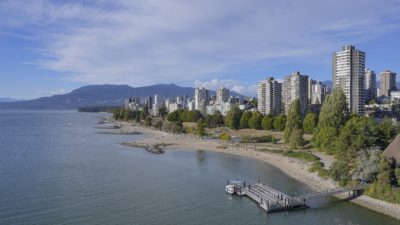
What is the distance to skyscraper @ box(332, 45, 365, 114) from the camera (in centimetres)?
9850

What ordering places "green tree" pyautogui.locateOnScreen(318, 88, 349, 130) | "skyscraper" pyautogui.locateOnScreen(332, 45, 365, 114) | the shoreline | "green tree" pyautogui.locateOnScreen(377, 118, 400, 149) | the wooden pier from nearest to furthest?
the shoreline → the wooden pier → "green tree" pyautogui.locateOnScreen(377, 118, 400, 149) → "green tree" pyautogui.locateOnScreen(318, 88, 349, 130) → "skyscraper" pyautogui.locateOnScreen(332, 45, 365, 114)

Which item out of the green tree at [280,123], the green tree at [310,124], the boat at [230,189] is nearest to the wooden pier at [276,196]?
the boat at [230,189]

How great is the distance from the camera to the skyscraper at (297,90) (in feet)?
348

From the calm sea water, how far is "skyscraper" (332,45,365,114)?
50.4 meters

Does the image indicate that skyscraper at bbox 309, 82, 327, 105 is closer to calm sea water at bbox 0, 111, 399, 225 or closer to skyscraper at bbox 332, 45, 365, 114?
skyscraper at bbox 332, 45, 365, 114

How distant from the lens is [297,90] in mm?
108750

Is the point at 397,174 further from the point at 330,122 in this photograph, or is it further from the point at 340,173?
the point at 330,122

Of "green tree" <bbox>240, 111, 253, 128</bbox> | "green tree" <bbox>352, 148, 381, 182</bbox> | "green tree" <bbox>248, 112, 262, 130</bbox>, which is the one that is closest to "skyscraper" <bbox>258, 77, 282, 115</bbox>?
"green tree" <bbox>240, 111, 253, 128</bbox>

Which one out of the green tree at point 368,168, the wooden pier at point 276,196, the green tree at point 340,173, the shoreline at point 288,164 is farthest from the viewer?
the green tree at point 340,173

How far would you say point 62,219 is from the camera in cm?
2934

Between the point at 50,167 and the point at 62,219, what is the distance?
73.4 feet

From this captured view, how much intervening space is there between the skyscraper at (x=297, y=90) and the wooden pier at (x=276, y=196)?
6659 centimetres

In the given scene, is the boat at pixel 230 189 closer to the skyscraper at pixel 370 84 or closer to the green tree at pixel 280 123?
the green tree at pixel 280 123

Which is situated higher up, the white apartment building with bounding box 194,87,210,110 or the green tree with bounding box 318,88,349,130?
the white apartment building with bounding box 194,87,210,110
